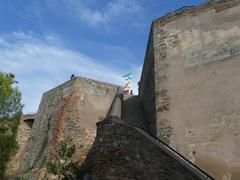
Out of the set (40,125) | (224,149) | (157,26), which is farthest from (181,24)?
(40,125)

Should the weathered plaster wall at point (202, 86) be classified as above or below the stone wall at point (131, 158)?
above

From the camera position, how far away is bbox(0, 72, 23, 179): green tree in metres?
12.4

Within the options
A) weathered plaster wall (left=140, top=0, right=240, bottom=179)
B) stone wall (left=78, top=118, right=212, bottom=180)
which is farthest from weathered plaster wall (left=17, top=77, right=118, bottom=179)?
stone wall (left=78, top=118, right=212, bottom=180)

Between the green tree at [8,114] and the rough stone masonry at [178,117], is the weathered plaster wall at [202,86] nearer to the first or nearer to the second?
the rough stone masonry at [178,117]

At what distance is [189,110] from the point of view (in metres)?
8.23

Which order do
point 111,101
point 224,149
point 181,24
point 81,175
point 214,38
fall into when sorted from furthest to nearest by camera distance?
point 111,101 < point 181,24 < point 214,38 < point 81,175 < point 224,149

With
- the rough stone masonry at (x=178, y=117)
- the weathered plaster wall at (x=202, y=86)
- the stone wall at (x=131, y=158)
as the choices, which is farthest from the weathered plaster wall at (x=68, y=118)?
the stone wall at (x=131, y=158)

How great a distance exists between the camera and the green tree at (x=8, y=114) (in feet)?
40.7

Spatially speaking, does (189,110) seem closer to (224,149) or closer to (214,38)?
(224,149)

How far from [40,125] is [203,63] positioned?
740 cm

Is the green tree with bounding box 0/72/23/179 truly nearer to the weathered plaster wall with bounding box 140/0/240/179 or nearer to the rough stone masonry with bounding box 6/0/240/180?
the rough stone masonry with bounding box 6/0/240/180

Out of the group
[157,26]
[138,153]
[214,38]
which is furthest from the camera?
[157,26]

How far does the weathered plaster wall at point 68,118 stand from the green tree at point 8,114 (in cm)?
77

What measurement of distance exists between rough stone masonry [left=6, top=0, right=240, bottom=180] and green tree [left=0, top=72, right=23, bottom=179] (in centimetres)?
139
